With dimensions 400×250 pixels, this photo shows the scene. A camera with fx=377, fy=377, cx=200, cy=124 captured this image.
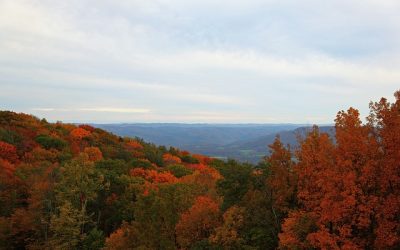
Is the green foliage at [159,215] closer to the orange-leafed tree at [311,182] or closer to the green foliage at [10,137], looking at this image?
the orange-leafed tree at [311,182]

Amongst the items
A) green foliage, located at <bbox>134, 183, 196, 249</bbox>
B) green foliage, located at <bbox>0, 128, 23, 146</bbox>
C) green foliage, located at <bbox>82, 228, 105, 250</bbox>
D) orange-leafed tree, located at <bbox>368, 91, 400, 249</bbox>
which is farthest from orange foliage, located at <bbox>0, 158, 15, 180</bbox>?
orange-leafed tree, located at <bbox>368, 91, 400, 249</bbox>

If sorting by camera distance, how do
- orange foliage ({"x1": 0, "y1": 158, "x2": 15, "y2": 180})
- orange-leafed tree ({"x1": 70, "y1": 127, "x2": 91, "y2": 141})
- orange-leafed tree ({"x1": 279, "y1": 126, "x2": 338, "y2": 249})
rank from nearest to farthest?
orange-leafed tree ({"x1": 279, "y1": 126, "x2": 338, "y2": 249}) < orange foliage ({"x1": 0, "y1": 158, "x2": 15, "y2": 180}) < orange-leafed tree ({"x1": 70, "y1": 127, "x2": 91, "y2": 141})

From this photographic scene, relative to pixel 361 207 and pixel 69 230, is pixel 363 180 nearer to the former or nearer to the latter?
pixel 361 207

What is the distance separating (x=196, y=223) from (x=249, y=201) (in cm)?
651

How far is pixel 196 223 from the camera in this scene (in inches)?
1570

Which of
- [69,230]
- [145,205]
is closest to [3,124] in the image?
[69,230]

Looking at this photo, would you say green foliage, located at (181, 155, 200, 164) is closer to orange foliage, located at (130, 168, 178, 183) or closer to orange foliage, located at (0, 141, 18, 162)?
orange foliage, located at (130, 168, 178, 183)

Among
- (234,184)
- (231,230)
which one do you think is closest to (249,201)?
(234,184)

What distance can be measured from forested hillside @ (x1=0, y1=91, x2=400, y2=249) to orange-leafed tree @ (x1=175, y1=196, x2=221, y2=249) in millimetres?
109

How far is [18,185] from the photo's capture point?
64688 millimetres

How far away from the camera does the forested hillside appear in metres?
28.3

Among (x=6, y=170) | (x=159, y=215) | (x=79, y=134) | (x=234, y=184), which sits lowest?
(x=159, y=215)

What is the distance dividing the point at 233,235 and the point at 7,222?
34.1m

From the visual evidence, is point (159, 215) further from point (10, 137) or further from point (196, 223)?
point (10, 137)
